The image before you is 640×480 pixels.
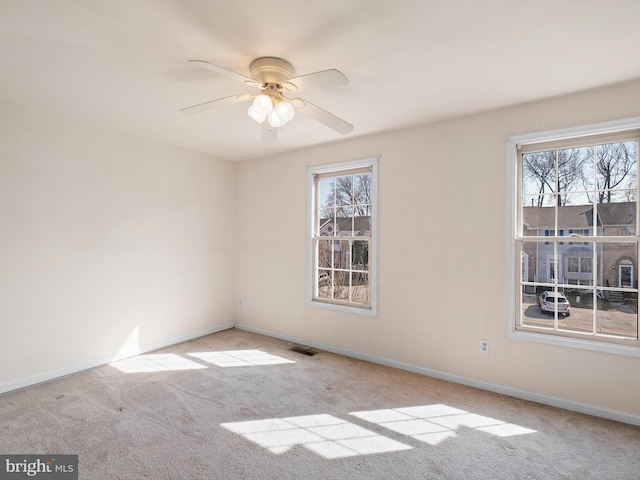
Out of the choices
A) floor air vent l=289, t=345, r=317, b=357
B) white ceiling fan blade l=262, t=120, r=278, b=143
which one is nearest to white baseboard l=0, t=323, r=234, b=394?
floor air vent l=289, t=345, r=317, b=357

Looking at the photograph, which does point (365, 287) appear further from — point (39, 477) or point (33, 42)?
point (33, 42)

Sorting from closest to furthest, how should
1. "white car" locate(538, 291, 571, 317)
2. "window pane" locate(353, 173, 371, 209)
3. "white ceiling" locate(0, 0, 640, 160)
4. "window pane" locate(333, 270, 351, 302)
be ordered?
"white ceiling" locate(0, 0, 640, 160), "white car" locate(538, 291, 571, 317), "window pane" locate(353, 173, 371, 209), "window pane" locate(333, 270, 351, 302)

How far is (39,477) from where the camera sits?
193 cm

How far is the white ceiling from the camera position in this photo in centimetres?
171

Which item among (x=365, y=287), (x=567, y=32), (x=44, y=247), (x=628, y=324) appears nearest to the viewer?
(x=567, y=32)

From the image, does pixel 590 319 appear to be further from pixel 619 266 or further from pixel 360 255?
pixel 360 255

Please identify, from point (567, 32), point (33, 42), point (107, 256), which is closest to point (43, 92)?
point (33, 42)

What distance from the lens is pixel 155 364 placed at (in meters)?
3.55

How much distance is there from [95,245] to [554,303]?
450cm

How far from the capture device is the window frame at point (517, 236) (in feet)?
8.49

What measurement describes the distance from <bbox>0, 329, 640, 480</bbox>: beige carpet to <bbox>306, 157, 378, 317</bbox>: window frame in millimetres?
776

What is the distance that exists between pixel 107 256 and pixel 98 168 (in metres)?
0.95

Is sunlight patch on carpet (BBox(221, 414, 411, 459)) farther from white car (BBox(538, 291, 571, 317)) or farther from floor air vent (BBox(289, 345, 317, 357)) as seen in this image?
white car (BBox(538, 291, 571, 317))

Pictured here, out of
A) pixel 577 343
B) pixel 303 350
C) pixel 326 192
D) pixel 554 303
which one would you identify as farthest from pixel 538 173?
pixel 303 350
